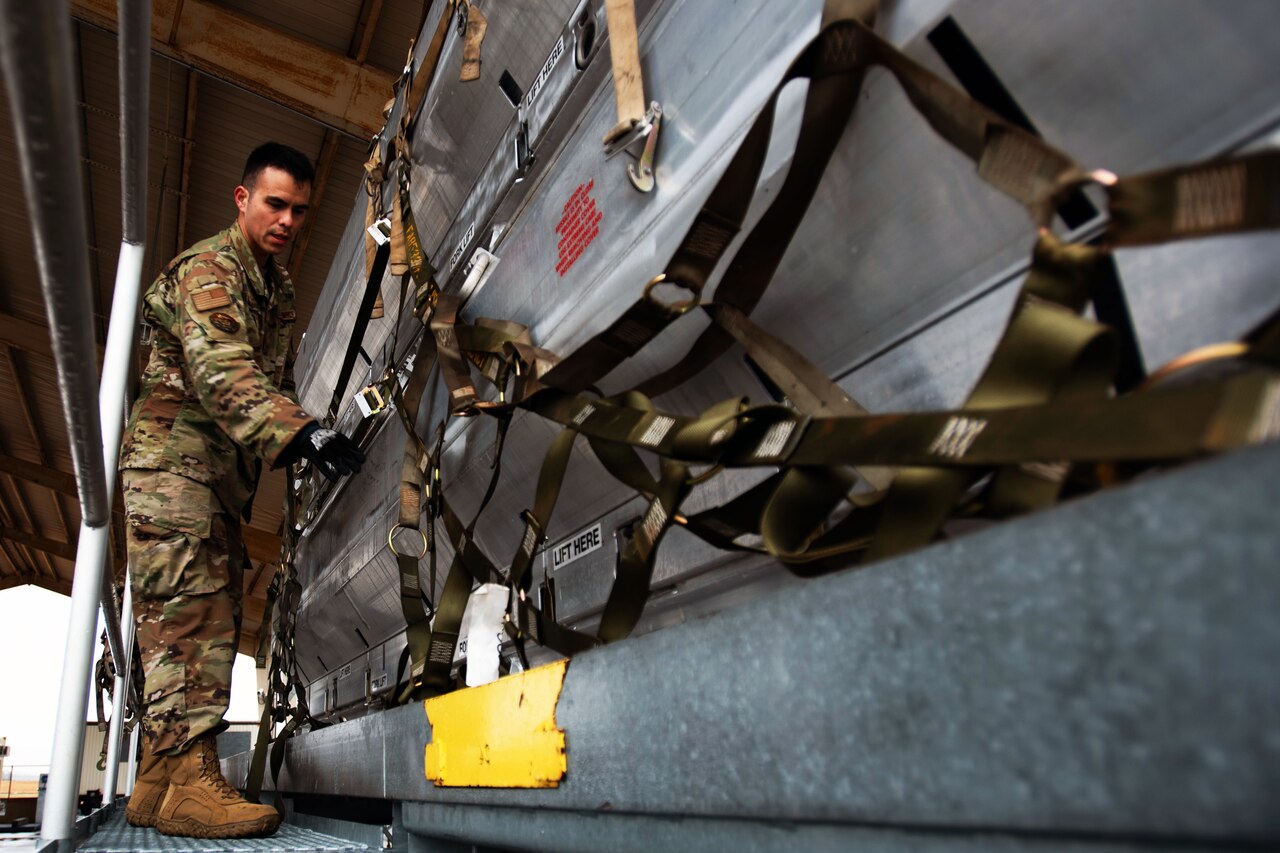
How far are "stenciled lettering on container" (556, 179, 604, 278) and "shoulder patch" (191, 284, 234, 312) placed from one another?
1019 millimetres

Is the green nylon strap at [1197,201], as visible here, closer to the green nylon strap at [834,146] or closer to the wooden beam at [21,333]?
the green nylon strap at [834,146]

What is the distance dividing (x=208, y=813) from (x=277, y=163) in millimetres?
1652

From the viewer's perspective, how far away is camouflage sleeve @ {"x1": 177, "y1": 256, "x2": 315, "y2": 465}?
1.98 metres

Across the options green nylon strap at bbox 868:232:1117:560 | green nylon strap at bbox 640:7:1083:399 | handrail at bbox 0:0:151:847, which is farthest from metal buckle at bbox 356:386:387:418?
green nylon strap at bbox 868:232:1117:560

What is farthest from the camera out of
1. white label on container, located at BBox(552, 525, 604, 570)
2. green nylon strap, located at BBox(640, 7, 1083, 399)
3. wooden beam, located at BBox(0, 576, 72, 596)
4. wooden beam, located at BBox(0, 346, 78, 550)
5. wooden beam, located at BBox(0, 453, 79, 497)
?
Answer: wooden beam, located at BBox(0, 576, 72, 596)

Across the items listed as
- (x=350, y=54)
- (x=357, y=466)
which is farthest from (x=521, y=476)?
(x=350, y=54)

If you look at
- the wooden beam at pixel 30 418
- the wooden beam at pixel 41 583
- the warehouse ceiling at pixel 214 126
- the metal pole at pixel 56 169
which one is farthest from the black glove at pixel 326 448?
the wooden beam at pixel 41 583

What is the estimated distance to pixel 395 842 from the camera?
156 cm

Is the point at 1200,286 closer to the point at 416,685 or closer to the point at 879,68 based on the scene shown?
the point at 879,68

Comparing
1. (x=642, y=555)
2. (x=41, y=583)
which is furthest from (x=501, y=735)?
(x=41, y=583)

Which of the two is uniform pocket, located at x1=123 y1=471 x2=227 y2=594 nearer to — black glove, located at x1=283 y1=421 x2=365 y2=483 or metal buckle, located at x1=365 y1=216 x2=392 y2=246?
black glove, located at x1=283 y1=421 x2=365 y2=483

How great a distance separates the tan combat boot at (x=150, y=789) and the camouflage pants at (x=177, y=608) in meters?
0.05

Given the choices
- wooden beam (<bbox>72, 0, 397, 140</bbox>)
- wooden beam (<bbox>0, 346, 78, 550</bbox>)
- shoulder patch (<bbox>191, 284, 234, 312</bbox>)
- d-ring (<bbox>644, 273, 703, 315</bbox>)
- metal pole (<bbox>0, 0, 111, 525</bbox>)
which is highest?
wooden beam (<bbox>0, 346, 78, 550</bbox>)

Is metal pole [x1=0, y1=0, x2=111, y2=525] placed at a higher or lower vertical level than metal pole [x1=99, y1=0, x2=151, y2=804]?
lower
